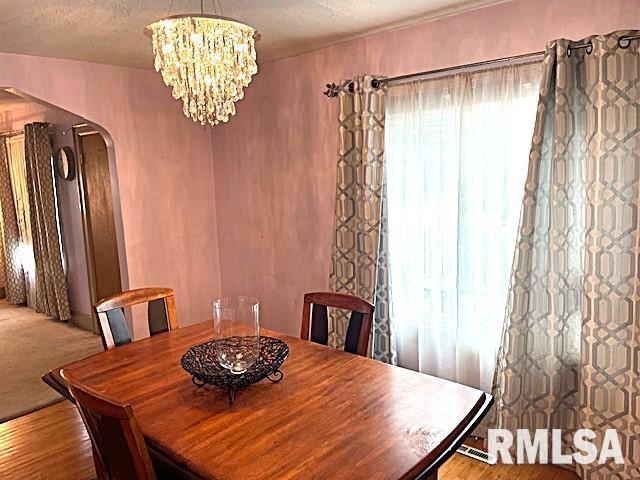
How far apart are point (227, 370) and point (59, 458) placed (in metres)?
1.64

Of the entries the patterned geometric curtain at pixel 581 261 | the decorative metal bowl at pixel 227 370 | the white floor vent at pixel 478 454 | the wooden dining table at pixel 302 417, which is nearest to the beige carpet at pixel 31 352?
the wooden dining table at pixel 302 417

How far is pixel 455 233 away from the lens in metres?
2.79

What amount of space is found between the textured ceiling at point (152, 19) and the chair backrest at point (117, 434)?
1793 mm

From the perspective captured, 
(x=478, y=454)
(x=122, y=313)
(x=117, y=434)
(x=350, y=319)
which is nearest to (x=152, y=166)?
(x=122, y=313)

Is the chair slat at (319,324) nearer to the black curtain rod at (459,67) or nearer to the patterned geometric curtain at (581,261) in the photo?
the patterned geometric curtain at (581,261)

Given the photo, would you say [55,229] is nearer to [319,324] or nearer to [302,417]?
[319,324]

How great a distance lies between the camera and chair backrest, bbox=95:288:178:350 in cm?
238

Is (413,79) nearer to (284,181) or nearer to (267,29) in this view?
(267,29)

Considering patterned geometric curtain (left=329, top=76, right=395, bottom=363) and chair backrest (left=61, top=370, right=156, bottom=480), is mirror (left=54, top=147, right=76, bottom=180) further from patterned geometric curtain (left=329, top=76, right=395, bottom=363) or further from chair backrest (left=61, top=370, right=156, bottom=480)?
chair backrest (left=61, top=370, right=156, bottom=480)

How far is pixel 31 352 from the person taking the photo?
4.40m

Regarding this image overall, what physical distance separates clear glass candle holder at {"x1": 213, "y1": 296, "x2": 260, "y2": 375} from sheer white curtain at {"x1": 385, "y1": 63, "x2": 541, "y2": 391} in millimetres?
1287

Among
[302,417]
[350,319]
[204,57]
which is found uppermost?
[204,57]

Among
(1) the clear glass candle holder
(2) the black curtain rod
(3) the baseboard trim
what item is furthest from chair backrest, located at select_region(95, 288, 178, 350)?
(3) the baseboard trim

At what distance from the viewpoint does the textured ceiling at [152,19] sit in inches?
91.0
